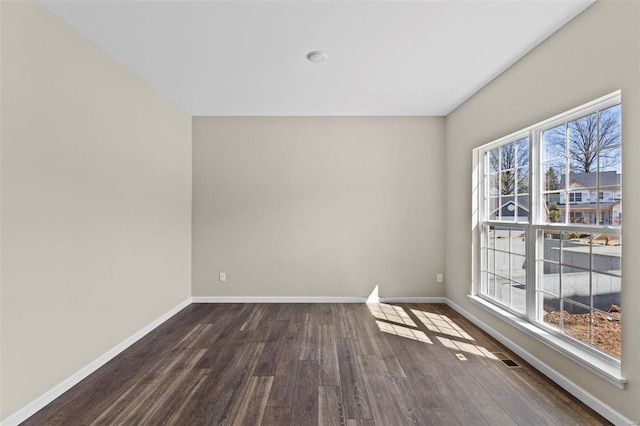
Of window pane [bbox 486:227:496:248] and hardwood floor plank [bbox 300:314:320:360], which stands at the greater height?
window pane [bbox 486:227:496:248]

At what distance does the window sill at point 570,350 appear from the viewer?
1820 millimetres

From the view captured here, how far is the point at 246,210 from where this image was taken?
4.32 m

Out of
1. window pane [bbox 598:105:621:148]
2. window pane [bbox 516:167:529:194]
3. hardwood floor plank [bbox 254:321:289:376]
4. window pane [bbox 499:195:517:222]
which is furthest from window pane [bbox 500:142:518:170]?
hardwood floor plank [bbox 254:321:289:376]

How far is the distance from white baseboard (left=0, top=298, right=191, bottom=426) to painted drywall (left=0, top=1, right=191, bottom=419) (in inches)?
1.7

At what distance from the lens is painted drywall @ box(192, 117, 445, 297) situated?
431cm

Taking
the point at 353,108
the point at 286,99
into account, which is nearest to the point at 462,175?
the point at 353,108

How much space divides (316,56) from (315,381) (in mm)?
2707

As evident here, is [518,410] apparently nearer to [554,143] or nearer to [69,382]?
[554,143]

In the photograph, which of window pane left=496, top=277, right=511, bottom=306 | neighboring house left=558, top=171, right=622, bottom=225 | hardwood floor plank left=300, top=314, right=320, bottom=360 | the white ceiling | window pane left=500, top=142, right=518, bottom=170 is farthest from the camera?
window pane left=496, top=277, right=511, bottom=306

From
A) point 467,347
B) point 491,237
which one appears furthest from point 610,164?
point 467,347

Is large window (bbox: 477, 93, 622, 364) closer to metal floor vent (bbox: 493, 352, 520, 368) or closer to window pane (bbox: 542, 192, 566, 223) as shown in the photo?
window pane (bbox: 542, 192, 566, 223)

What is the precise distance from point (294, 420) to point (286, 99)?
3.26 metres

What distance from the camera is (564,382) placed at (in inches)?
85.3

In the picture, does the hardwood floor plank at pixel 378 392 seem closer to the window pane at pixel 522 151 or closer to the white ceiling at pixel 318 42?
the window pane at pixel 522 151
